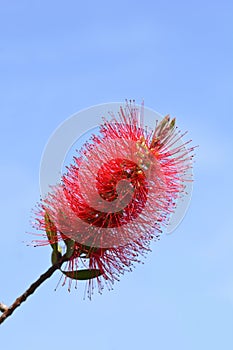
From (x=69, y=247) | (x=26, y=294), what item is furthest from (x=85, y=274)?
(x=26, y=294)

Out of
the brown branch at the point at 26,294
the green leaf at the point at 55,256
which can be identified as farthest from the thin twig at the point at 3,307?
the green leaf at the point at 55,256

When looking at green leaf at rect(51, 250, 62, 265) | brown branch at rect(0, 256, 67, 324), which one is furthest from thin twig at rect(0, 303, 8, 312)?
green leaf at rect(51, 250, 62, 265)

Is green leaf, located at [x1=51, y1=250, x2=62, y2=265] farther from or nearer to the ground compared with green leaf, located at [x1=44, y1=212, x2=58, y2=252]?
nearer to the ground

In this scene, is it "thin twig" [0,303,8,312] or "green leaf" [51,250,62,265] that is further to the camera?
"green leaf" [51,250,62,265]

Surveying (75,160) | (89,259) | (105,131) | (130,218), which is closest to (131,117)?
(105,131)

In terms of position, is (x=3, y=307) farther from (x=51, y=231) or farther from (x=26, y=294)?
(x=51, y=231)

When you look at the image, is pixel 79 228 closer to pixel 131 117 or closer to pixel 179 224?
pixel 179 224

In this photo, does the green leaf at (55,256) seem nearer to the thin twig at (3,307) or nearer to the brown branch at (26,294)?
the brown branch at (26,294)

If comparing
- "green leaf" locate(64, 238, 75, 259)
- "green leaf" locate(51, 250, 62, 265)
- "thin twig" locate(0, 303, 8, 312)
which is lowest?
"thin twig" locate(0, 303, 8, 312)

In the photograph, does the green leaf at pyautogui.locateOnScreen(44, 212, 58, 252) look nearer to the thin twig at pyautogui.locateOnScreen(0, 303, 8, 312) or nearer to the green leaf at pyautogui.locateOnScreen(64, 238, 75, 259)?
the green leaf at pyautogui.locateOnScreen(64, 238, 75, 259)
